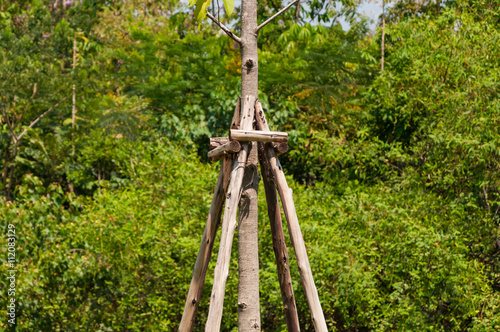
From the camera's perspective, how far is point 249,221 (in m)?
3.59

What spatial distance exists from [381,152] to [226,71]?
3.04m

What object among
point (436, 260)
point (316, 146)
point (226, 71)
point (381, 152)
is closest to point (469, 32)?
point (381, 152)

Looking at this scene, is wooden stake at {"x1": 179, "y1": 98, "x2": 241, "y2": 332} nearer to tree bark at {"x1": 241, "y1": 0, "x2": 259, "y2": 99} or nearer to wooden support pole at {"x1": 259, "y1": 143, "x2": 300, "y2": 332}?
tree bark at {"x1": 241, "y1": 0, "x2": 259, "y2": 99}

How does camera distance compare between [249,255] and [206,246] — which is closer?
[249,255]

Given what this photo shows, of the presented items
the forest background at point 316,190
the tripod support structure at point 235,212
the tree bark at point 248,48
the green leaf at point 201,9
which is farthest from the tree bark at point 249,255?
the forest background at point 316,190

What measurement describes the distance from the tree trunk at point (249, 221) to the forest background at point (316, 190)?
235cm

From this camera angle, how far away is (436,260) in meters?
6.09

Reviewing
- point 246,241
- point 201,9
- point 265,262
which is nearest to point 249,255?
point 246,241

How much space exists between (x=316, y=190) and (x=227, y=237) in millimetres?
4767

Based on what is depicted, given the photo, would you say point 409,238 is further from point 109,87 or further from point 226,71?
point 109,87

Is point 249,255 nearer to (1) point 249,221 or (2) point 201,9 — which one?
(1) point 249,221

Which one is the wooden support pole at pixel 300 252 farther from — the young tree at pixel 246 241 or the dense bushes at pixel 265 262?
the dense bushes at pixel 265 262

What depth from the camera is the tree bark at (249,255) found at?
3492 mm

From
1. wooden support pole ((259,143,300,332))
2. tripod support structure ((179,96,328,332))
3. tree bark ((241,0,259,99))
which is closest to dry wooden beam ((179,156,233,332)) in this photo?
tripod support structure ((179,96,328,332))
